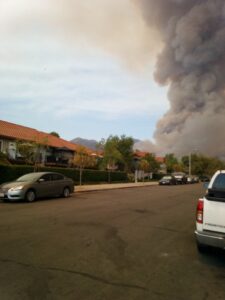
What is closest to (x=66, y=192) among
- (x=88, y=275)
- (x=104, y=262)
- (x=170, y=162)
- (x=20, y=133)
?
(x=104, y=262)

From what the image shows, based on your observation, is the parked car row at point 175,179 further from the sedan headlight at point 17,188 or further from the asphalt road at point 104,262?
the asphalt road at point 104,262

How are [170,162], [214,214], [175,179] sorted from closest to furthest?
[214,214], [175,179], [170,162]

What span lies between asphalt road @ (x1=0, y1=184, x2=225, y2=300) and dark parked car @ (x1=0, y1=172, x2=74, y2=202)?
626cm

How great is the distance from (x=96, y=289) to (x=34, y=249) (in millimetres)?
2504

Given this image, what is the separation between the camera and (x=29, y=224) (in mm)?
10195

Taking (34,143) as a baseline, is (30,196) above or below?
below

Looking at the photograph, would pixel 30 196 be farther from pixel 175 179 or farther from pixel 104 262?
pixel 175 179

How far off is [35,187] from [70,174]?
17.5 metres

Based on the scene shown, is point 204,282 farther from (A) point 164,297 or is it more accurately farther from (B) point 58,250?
(B) point 58,250

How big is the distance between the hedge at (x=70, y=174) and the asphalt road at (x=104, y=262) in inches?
602

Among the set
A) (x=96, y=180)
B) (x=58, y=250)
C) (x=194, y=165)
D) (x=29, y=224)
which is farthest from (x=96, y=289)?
(x=194, y=165)

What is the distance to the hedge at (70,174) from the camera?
25688 millimetres

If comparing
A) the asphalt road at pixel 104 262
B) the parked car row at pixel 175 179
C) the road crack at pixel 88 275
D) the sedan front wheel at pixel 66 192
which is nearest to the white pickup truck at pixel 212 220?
the asphalt road at pixel 104 262

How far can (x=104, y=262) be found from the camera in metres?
6.39
